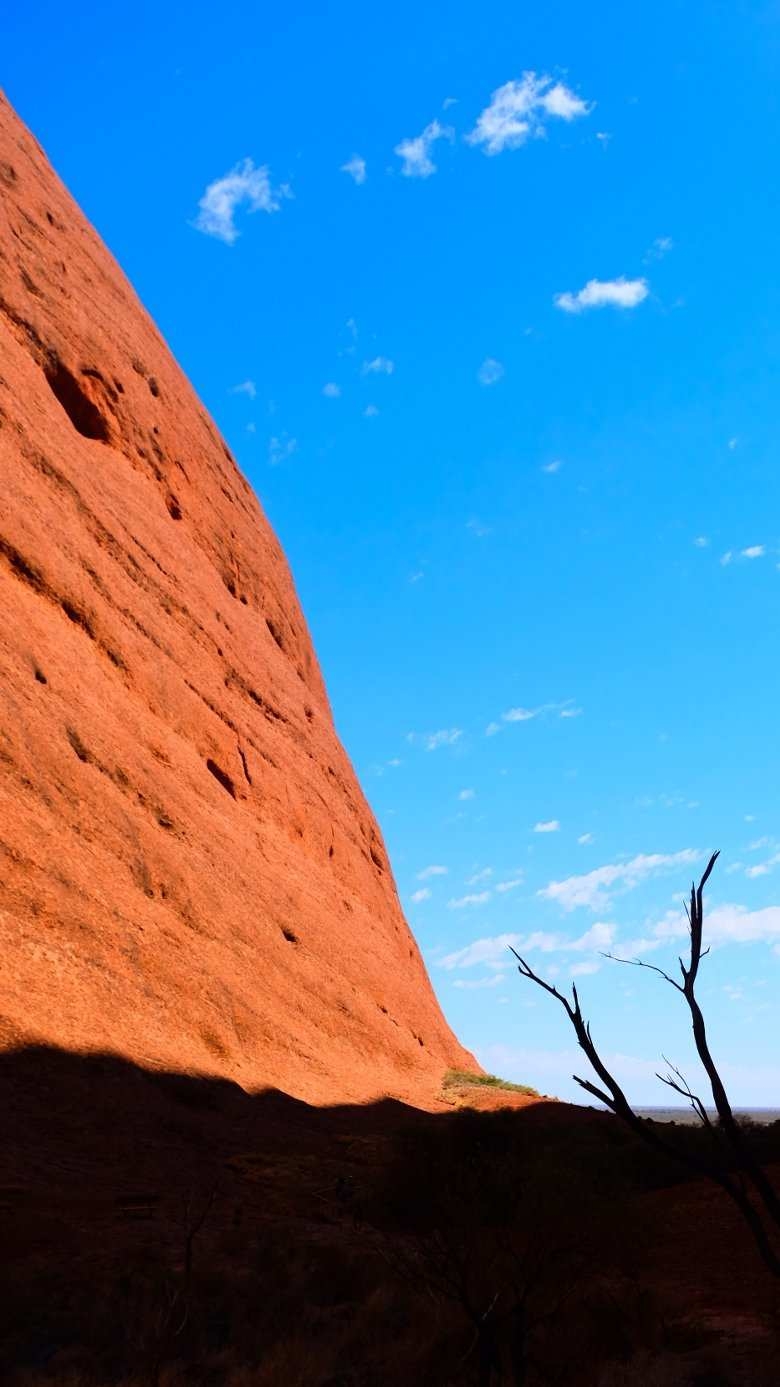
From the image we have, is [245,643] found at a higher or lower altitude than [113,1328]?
higher


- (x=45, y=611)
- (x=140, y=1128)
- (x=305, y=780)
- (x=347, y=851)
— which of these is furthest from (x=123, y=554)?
(x=140, y=1128)

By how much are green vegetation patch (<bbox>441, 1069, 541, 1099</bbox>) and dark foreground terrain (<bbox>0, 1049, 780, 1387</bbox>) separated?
622 inches

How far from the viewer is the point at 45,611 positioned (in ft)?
76.0

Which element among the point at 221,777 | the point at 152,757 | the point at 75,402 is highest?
the point at 75,402

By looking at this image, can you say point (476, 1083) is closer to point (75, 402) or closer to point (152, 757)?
point (152, 757)

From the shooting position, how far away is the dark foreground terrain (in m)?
7.46

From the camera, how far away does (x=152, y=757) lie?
24125 millimetres

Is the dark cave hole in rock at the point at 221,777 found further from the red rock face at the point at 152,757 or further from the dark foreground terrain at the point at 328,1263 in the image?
the dark foreground terrain at the point at 328,1263

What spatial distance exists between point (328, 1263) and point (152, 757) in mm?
15465

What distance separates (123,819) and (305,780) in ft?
48.9

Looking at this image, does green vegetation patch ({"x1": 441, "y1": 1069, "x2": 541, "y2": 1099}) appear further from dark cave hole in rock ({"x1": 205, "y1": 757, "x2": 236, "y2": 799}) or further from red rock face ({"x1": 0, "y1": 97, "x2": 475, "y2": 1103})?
dark cave hole in rock ({"x1": 205, "y1": 757, "x2": 236, "y2": 799})

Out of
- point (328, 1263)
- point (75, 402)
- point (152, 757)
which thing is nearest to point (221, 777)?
point (152, 757)

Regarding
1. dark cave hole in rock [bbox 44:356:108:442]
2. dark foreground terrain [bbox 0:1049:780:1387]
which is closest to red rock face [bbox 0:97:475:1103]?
dark cave hole in rock [bbox 44:356:108:442]

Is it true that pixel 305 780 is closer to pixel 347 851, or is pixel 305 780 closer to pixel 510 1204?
pixel 347 851
